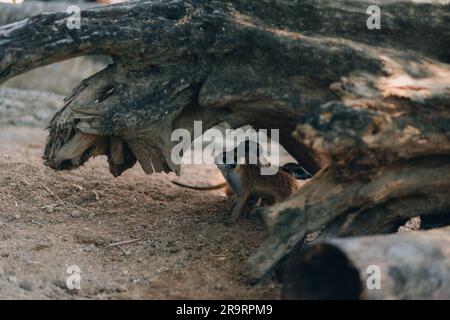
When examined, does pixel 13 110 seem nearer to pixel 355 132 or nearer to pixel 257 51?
pixel 257 51

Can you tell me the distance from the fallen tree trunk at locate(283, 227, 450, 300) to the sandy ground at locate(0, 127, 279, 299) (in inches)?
16.2

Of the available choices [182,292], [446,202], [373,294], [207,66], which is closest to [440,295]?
[373,294]

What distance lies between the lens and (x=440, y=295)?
11.2ft

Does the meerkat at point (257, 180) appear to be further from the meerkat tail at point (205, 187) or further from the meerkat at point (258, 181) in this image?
the meerkat tail at point (205, 187)

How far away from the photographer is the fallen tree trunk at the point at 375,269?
10.7 feet

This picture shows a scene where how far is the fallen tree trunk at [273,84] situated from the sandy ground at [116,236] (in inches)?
18.8

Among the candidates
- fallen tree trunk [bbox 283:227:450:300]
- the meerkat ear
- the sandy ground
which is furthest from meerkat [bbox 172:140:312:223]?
fallen tree trunk [bbox 283:227:450:300]

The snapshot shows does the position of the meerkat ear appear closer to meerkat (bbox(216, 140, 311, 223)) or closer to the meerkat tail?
meerkat (bbox(216, 140, 311, 223))

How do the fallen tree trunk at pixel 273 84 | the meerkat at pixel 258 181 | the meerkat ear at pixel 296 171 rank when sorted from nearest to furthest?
1. the fallen tree trunk at pixel 273 84
2. the meerkat at pixel 258 181
3. the meerkat ear at pixel 296 171

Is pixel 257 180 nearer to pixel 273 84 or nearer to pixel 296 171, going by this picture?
pixel 296 171

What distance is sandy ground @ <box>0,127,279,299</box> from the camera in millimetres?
3949

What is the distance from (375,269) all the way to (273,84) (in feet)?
5.33

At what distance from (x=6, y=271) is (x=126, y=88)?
56.3 inches

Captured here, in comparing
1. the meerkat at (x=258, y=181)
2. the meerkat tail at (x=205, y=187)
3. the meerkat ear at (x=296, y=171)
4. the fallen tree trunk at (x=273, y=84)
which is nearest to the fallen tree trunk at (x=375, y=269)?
the fallen tree trunk at (x=273, y=84)
